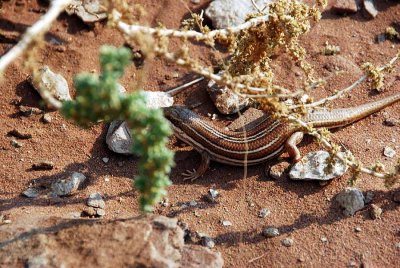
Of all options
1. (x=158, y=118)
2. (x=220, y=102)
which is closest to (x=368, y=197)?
(x=220, y=102)

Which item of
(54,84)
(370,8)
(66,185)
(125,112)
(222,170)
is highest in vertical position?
(125,112)

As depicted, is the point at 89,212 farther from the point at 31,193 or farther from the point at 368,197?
the point at 368,197

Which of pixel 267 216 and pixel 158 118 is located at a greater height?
pixel 158 118

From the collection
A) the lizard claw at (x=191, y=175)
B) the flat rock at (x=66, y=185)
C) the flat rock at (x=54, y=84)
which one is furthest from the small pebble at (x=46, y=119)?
the lizard claw at (x=191, y=175)

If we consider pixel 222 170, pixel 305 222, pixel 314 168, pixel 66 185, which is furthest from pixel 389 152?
pixel 66 185

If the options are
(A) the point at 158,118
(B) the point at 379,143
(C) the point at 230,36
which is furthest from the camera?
(B) the point at 379,143

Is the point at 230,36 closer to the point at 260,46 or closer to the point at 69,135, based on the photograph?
the point at 260,46
